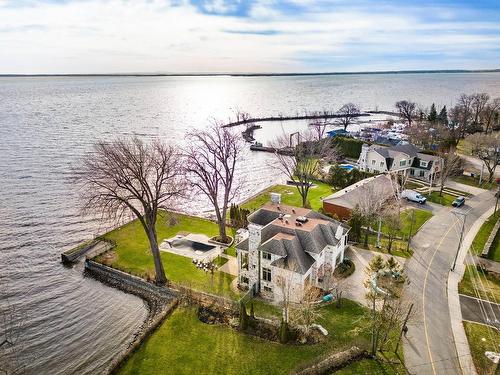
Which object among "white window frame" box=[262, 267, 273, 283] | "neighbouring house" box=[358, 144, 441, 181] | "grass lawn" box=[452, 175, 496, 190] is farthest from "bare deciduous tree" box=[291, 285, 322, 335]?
"grass lawn" box=[452, 175, 496, 190]

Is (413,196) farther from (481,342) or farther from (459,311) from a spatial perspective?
(481,342)

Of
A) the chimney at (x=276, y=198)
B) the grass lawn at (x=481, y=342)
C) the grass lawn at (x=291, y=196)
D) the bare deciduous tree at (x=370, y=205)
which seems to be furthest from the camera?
the grass lawn at (x=291, y=196)

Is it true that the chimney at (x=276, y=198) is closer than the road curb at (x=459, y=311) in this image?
No

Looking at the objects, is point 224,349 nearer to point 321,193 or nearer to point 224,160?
point 224,160

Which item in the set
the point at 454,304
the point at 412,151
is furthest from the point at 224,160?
the point at 412,151

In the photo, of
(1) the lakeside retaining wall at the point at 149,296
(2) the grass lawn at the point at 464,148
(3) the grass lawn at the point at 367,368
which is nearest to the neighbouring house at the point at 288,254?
(1) the lakeside retaining wall at the point at 149,296

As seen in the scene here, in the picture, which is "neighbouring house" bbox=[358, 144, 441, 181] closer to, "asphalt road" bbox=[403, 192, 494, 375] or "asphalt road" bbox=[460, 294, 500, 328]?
"asphalt road" bbox=[403, 192, 494, 375]

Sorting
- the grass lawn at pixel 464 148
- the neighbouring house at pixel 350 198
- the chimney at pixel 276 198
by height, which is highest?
the chimney at pixel 276 198

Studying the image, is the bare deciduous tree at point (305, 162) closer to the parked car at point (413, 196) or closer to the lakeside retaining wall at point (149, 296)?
the parked car at point (413, 196)
